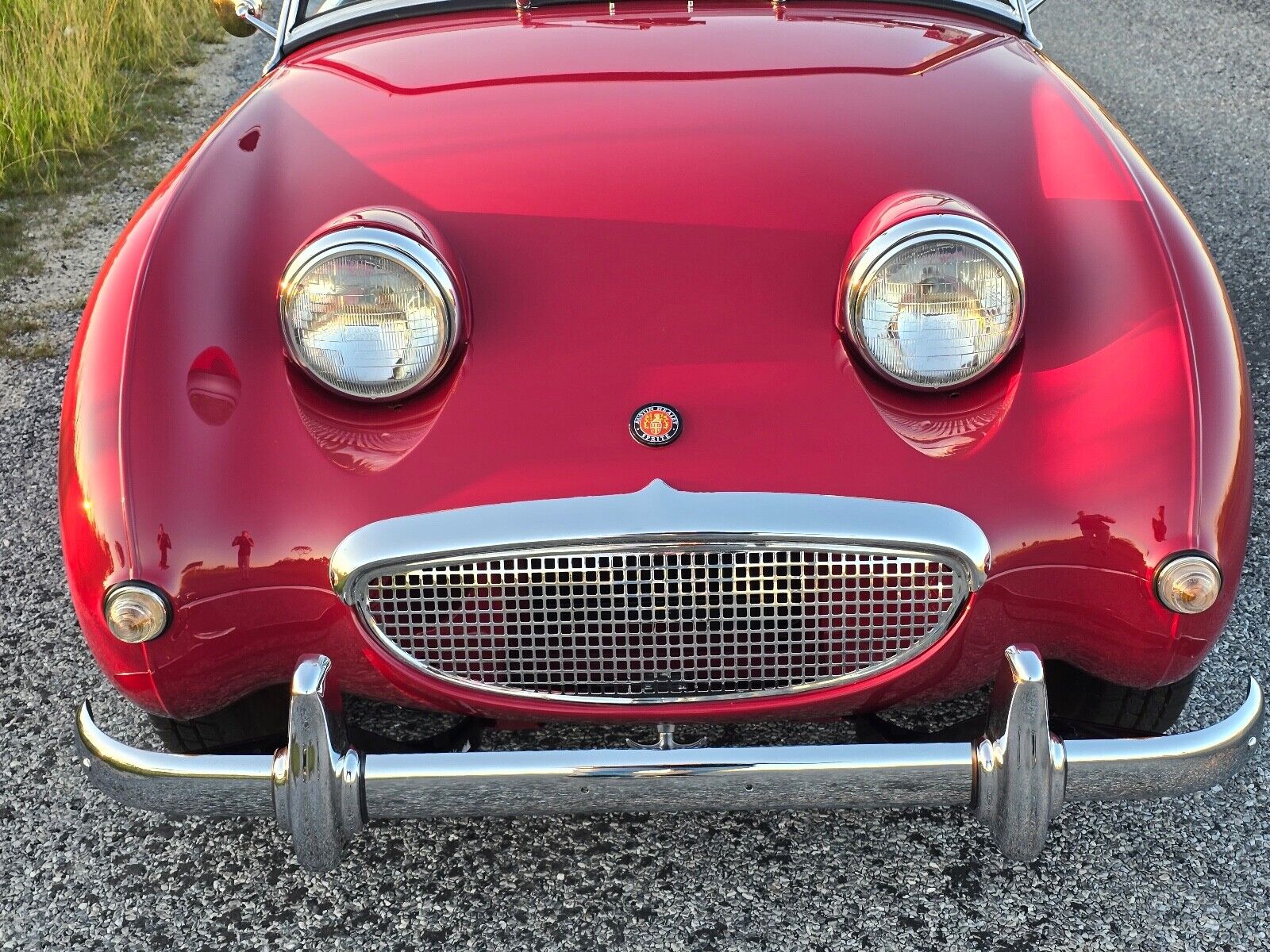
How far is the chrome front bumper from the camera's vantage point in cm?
177

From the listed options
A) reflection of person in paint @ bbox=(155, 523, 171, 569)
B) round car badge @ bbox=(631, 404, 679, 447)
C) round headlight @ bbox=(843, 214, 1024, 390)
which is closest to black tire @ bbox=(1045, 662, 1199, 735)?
round headlight @ bbox=(843, 214, 1024, 390)

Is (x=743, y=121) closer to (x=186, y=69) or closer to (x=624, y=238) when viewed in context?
(x=624, y=238)

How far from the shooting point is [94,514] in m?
1.85

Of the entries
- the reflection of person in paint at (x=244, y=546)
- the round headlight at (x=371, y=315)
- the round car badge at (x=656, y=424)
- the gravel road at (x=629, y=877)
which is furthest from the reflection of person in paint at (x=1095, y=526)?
the reflection of person in paint at (x=244, y=546)

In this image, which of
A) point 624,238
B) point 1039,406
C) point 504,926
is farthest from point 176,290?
point 1039,406

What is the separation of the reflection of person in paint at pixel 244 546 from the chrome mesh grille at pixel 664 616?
0.58 feet

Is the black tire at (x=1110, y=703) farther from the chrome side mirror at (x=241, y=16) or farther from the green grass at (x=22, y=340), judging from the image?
the green grass at (x=22, y=340)

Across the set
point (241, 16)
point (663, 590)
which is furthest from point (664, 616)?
point (241, 16)

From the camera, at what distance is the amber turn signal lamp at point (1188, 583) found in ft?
5.91

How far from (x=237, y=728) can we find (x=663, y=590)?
80 centimetres

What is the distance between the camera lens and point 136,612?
1.81 metres

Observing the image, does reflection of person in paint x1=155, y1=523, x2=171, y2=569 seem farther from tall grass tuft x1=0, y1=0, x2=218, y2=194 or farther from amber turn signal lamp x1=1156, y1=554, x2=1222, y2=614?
tall grass tuft x1=0, y1=0, x2=218, y2=194

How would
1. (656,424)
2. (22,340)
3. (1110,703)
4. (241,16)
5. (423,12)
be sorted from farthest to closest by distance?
(22,340)
(241,16)
(423,12)
(1110,703)
(656,424)

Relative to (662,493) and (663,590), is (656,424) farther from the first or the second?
(663,590)
